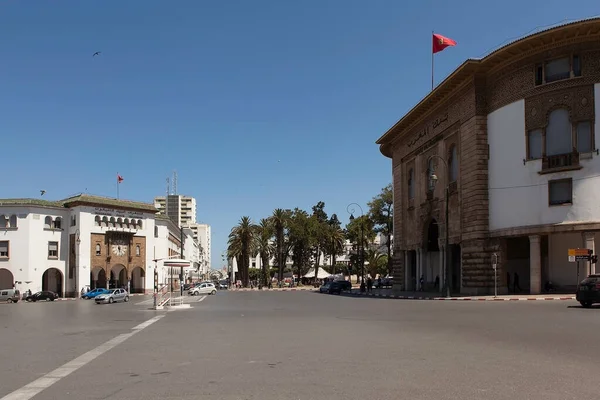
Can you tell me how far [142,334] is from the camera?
1769 cm

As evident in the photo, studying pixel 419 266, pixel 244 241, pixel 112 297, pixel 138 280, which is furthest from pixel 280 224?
pixel 112 297

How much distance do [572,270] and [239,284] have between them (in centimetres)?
6687

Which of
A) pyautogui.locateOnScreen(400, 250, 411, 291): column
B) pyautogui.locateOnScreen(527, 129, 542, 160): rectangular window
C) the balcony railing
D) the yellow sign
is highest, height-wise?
pyautogui.locateOnScreen(527, 129, 542, 160): rectangular window

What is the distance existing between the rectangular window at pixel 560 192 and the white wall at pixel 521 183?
0.96ft

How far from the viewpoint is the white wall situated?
37938 mm

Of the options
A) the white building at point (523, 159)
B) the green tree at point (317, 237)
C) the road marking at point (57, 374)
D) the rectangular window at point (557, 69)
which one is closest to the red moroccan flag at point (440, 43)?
the white building at point (523, 159)

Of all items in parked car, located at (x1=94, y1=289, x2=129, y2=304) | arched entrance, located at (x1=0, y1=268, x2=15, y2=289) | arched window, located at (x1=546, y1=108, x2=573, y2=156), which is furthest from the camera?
arched entrance, located at (x1=0, y1=268, x2=15, y2=289)

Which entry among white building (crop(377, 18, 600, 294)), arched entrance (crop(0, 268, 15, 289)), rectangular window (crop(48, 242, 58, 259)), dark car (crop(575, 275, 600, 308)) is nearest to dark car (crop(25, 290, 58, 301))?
arched entrance (crop(0, 268, 15, 289))

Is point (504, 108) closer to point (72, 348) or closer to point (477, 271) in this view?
point (477, 271)

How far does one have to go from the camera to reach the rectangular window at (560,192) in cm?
3878

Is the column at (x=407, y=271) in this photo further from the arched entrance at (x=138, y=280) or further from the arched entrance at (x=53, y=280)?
the arched entrance at (x=53, y=280)

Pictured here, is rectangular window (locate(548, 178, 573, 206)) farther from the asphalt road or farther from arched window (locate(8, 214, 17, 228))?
arched window (locate(8, 214, 17, 228))

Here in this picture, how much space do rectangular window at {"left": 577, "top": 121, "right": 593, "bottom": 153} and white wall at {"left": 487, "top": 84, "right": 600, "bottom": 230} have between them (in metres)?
0.57

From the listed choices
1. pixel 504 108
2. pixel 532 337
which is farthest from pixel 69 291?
pixel 532 337
